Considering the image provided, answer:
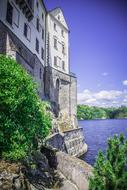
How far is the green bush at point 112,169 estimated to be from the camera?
28.1ft

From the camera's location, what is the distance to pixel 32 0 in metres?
31.7

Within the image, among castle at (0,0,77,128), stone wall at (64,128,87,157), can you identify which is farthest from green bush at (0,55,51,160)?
stone wall at (64,128,87,157)

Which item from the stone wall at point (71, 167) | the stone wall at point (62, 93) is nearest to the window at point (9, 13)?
the stone wall at point (71, 167)

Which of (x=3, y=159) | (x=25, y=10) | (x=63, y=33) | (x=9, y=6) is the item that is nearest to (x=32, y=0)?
(x=25, y=10)

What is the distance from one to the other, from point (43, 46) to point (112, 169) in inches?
1303

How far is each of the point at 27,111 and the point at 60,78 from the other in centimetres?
2953

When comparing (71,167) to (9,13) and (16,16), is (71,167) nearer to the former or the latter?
(9,13)

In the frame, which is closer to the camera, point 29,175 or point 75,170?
point 29,175

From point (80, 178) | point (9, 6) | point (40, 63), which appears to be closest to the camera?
point (80, 178)

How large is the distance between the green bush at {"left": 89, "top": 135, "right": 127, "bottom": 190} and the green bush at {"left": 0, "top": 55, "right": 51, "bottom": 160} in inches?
202

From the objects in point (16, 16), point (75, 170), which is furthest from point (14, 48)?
point (75, 170)

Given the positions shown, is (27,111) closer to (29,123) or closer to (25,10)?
(29,123)

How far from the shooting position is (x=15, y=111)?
13406mm

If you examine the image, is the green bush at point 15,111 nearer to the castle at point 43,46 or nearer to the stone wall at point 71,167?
the stone wall at point 71,167
